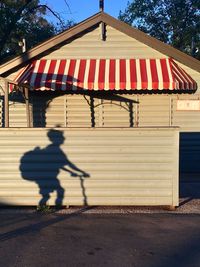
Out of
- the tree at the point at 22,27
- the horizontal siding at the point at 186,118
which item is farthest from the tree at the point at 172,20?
the horizontal siding at the point at 186,118

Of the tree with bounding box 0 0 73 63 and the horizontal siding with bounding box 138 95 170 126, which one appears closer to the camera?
the horizontal siding with bounding box 138 95 170 126

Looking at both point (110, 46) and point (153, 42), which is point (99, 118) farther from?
point (153, 42)

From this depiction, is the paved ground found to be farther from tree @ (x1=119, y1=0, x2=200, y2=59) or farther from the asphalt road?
tree @ (x1=119, y1=0, x2=200, y2=59)

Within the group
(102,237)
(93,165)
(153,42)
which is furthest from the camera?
(153,42)

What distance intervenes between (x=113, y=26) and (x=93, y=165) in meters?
5.27

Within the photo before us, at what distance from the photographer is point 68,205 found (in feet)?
30.1

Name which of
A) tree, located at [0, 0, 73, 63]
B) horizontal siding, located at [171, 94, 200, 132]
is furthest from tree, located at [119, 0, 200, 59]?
horizontal siding, located at [171, 94, 200, 132]

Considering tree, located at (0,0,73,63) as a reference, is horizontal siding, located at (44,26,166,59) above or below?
below

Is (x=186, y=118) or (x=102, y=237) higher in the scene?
(x=186, y=118)

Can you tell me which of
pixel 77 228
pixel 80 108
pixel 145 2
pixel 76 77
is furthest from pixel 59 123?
pixel 145 2

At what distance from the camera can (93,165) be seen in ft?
29.9

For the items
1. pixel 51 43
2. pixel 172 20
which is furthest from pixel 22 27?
pixel 51 43

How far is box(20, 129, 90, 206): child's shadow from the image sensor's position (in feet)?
29.8

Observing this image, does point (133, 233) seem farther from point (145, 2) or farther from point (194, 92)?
point (145, 2)
